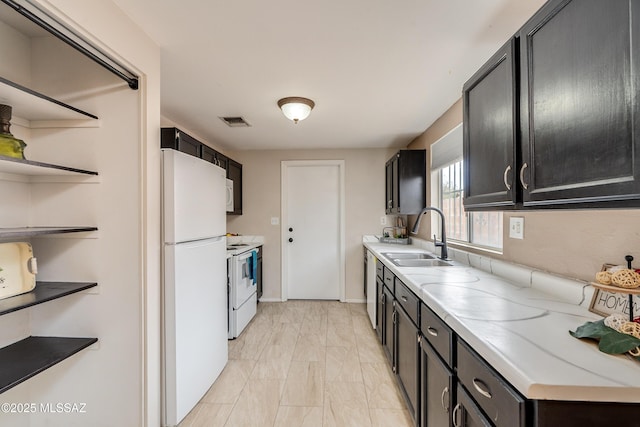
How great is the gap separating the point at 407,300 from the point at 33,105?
7.19ft

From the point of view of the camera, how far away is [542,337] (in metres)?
0.90

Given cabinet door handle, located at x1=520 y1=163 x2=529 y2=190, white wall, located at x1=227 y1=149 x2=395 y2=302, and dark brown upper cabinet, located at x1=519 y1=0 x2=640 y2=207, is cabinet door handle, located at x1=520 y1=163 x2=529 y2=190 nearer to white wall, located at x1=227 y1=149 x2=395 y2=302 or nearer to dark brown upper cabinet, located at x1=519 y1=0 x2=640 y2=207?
dark brown upper cabinet, located at x1=519 y1=0 x2=640 y2=207

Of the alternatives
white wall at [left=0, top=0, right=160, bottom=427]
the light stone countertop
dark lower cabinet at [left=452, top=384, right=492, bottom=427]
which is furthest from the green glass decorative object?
dark lower cabinet at [left=452, top=384, right=492, bottom=427]

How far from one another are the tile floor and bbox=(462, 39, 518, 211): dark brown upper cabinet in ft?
4.90

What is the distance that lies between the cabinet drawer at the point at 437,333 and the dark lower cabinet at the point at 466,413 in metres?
0.11

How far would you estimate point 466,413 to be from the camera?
1005mm

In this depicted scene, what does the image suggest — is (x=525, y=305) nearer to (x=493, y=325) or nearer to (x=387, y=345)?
(x=493, y=325)

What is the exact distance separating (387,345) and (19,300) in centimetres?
238

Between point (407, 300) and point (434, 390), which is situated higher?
point (407, 300)

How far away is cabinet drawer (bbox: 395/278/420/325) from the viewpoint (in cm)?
160

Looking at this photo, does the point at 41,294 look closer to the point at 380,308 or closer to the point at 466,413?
the point at 466,413

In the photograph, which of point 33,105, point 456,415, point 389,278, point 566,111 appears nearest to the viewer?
point 566,111

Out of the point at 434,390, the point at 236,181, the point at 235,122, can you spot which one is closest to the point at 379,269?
the point at 434,390

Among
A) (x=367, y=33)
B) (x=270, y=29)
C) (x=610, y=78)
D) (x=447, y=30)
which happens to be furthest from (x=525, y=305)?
(x=270, y=29)
